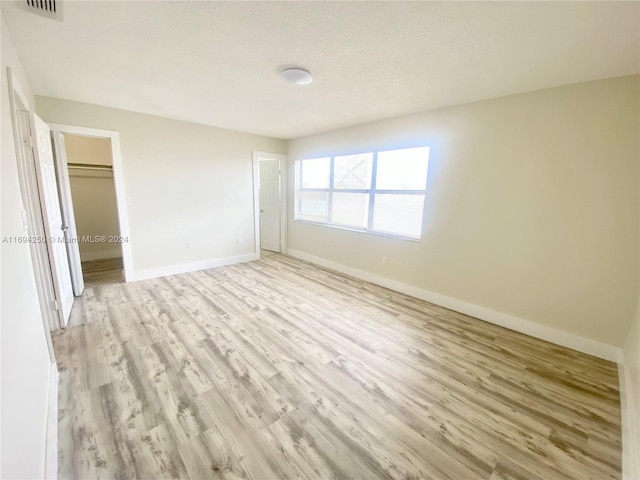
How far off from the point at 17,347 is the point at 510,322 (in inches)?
145

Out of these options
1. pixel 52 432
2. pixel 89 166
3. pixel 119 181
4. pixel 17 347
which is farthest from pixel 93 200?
pixel 17 347

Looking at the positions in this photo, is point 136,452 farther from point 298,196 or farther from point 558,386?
point 298,196

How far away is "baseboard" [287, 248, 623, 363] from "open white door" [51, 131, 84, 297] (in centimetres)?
385

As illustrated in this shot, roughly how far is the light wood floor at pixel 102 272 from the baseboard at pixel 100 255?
0.35ft

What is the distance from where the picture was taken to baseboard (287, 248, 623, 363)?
2248 millimetres

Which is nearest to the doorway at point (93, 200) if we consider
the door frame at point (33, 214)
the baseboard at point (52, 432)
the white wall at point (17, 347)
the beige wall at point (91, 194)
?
the beige wall at point (91, 194)

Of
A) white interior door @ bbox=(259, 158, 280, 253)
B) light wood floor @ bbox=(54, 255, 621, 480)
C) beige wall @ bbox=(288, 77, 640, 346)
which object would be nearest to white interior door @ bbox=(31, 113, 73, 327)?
light wood floor @ bbox=(54, 255, 621, 480)

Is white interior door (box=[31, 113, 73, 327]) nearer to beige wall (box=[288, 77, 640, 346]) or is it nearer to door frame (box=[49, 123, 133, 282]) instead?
door frame (box=[49, 123, 133, 282])

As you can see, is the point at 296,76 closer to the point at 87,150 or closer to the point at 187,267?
the point at 187,267

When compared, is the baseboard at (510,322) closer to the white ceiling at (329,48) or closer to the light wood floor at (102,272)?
the white ceiling at (329,48)

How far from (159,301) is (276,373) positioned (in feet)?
6.57

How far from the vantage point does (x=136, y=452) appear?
1335 mm

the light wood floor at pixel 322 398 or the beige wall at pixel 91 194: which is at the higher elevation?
the beige wall at pixel 91 194

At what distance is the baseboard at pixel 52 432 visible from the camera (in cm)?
122
